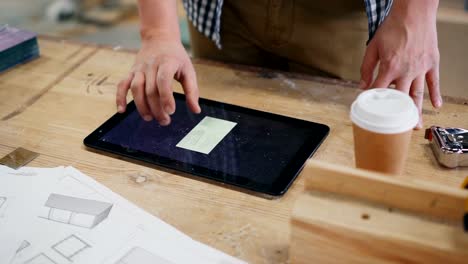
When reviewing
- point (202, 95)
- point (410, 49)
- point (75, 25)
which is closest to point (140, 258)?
point (202, 95)

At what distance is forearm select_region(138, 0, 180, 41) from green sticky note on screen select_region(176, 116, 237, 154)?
0.60 ft

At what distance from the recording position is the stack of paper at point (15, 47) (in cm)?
110

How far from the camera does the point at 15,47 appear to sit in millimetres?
1116

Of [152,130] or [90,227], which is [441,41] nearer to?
[152,130]

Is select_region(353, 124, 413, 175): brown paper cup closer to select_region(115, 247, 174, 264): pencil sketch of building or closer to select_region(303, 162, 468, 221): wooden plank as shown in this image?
select_region(303, 162, 468, 221): wooden plank

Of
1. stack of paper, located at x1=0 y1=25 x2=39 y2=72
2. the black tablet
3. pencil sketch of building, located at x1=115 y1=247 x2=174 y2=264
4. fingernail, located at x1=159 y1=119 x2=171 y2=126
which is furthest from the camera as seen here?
stack of paper, located at x1=0 y1=25 x2=39 y2=72

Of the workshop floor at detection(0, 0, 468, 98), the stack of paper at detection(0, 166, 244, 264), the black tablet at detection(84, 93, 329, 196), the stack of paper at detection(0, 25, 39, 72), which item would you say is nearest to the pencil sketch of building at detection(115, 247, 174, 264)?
the stack of paper at detection(0, 166, 244, 264)

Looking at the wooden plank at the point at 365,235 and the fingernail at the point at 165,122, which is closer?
the wooden plank at the point at 365,235

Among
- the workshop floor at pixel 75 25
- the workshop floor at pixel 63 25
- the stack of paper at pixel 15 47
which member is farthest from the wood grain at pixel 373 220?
the workshop floor at pixel 63 25

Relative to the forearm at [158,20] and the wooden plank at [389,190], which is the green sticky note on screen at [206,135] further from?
the wooden plank at [389,190]

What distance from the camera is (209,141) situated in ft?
2.74

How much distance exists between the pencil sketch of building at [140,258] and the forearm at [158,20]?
1.46 feet

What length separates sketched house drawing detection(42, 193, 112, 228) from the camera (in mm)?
685

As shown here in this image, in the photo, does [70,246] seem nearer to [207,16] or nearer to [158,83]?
[158,83]
